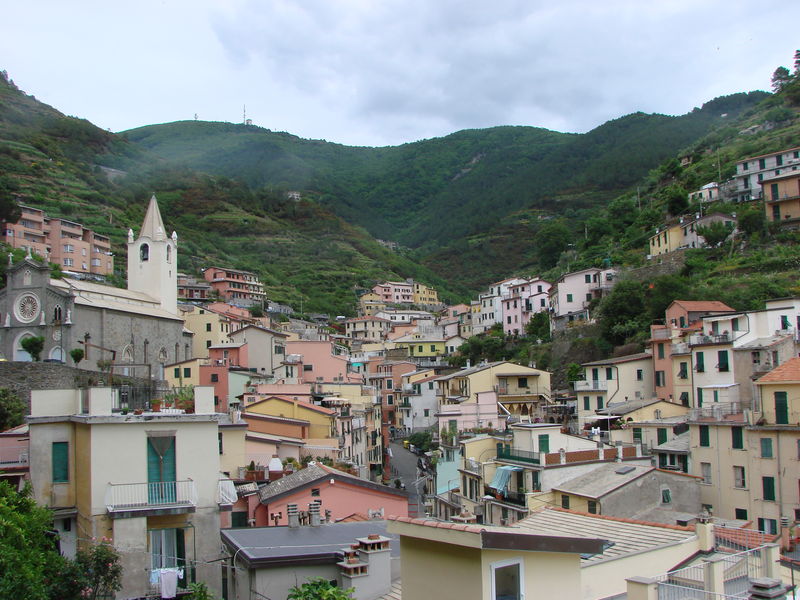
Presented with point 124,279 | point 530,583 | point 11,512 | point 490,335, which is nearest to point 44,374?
point 11,512

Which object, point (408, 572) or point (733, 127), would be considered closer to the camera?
point (408, 572)

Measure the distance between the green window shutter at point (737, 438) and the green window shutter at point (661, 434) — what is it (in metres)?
5.89

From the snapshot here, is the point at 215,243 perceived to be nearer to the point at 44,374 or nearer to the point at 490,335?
the point at 490,335

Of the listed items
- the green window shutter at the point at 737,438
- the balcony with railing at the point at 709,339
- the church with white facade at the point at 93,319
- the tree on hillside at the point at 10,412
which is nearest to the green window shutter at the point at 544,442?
the green window shutter at the point at 737,438

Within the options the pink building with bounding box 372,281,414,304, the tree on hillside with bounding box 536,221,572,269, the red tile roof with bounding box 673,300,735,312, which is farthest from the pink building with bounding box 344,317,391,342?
the red tile roof with bounding box 673,300,735,312

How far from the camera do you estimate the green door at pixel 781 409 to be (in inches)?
1198

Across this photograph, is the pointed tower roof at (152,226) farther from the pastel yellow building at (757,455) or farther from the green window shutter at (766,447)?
the green window shutter at (766,447)

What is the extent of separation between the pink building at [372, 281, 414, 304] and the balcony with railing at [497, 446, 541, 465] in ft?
323

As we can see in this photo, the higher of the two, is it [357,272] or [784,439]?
[357,272]

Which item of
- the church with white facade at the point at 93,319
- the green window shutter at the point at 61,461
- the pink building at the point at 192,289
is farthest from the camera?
the pink building at the point at 192,289

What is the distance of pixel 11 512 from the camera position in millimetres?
13852

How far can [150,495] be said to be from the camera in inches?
648

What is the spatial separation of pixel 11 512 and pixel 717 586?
1137 cm

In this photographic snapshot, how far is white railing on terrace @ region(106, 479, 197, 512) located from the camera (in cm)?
1622
